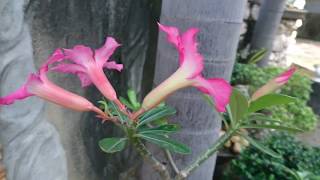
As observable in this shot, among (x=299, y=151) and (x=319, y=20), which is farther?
(x=319, y=20)

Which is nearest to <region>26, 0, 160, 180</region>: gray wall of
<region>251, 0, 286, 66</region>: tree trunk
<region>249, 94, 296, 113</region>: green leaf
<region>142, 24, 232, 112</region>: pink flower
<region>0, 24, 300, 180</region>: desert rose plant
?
<region>0, 24, 300, 180</region>: desert rose plant


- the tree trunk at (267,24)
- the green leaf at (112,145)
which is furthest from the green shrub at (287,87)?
the green leaf at (112,145)

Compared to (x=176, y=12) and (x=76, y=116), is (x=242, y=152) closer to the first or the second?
(x=76, y=116)

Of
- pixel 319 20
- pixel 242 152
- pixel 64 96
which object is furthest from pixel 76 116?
pixel 319 20

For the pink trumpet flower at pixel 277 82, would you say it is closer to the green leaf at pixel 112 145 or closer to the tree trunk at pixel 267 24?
the green leaf at pixel 112 145

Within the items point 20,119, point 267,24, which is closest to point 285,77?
point 20,119

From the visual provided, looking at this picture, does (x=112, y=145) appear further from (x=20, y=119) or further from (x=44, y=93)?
(x=20, y=119)
